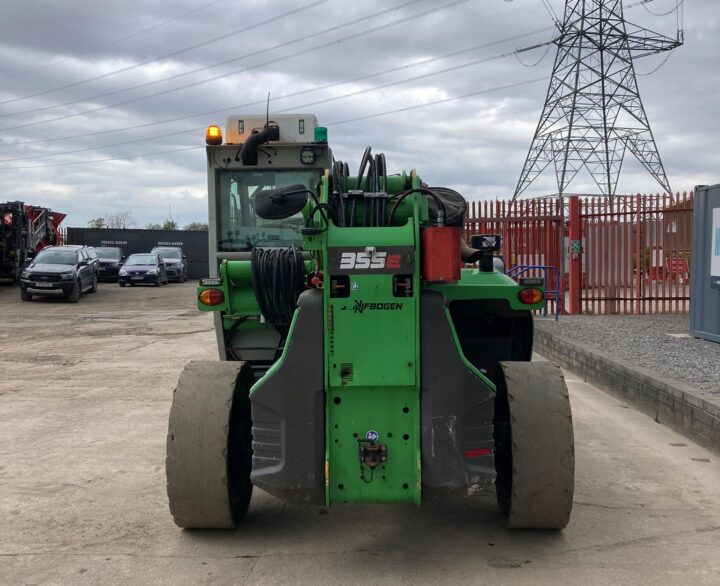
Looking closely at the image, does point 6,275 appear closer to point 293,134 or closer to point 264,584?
point 293,134

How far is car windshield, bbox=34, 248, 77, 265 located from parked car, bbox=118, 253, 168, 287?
19.3 ft

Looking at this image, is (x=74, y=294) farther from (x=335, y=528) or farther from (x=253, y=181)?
(x=335, y=528)

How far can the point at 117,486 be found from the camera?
18.6 ft

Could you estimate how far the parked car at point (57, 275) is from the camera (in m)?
23.6

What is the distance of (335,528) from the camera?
4.79 metres

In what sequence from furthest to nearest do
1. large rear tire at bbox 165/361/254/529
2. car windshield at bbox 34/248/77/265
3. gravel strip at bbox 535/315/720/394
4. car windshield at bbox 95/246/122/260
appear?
car windshield at bbox 95/246/122/260, car windshield at bbox 34/248/77/265, gravel strip at bbox 535/315/720/394, large rear tire at bbox 165/361/254/529

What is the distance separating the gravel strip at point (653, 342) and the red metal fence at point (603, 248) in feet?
1.90

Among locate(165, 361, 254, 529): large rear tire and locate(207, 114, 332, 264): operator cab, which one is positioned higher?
locate(207, 114, 332, 264): operator cab

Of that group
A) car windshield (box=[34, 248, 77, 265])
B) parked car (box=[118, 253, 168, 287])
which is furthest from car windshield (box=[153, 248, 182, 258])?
car windshield (box=[34, 248, 77, 265])

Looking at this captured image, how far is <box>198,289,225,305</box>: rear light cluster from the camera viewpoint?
515 cm

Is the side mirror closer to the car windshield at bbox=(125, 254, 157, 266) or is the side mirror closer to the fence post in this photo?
the fence post

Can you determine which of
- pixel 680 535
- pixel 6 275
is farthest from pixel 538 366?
pixel 6 275

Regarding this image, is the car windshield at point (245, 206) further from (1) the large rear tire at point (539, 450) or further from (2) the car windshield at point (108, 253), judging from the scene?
(2) the car windshield at point (108, 253)

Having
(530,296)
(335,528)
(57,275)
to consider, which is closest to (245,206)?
(530,296)
